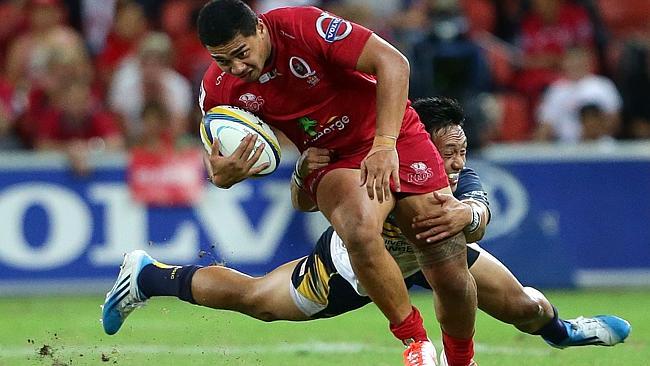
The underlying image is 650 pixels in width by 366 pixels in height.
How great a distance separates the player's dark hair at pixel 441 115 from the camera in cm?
694

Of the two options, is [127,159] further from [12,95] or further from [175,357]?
[175,357]

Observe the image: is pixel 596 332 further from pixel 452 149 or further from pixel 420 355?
pixel 420 355

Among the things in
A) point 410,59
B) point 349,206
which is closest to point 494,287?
point 349,206

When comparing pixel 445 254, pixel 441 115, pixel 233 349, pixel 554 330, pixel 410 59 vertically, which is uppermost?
pixel 441 115

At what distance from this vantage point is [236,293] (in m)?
6.93

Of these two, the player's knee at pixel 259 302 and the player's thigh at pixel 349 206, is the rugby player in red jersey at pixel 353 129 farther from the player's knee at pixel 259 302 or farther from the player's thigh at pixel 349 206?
the player's knee at pixel 259 302

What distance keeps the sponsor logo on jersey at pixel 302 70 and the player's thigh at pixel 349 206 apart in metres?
0.46

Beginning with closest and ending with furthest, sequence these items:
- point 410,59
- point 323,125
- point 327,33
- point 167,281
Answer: point 327,33 < point 323,125 < point 167,281 < point 410,59

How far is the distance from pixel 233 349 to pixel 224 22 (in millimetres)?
2686

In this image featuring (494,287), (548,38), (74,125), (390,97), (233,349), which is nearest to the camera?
(390,97)

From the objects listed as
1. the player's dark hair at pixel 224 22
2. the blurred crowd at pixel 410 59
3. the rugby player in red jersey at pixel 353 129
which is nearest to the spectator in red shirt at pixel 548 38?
the blurred crowd at pixel 410 59

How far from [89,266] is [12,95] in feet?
7.84

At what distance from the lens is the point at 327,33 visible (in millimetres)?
6395

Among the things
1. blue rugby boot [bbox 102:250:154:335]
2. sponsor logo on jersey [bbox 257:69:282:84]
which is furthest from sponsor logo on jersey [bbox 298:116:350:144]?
blue rugby boot [bbox 102:250:154:335]
